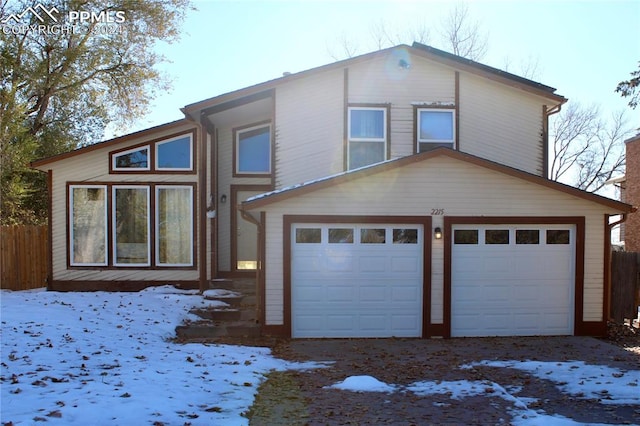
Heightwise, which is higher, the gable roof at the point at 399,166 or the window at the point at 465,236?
the gable roof at the point at 399,166

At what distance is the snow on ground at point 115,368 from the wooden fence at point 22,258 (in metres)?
3.80

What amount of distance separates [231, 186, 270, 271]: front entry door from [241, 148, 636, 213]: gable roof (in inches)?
201


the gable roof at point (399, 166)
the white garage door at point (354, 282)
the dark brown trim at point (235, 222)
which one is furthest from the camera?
the dark brown trim at point (235, 222)

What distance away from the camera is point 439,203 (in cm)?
970

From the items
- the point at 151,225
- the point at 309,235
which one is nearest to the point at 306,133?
the point at 309,235

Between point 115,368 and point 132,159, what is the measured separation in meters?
8.19

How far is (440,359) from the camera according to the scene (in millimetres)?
7992

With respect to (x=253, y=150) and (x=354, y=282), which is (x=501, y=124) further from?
(x=253, y=150)

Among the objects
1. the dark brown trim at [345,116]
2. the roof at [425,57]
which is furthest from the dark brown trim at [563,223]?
the roof at [425,57]

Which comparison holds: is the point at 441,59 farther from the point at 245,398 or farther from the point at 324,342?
the point at 245,398

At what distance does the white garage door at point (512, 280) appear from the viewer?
974cm

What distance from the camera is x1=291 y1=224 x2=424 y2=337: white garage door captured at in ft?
31.4

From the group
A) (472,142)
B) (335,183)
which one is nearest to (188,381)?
(335,183)

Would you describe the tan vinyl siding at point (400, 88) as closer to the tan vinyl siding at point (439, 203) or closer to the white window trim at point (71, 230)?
the tan vinyl siding at point (439, 203)
